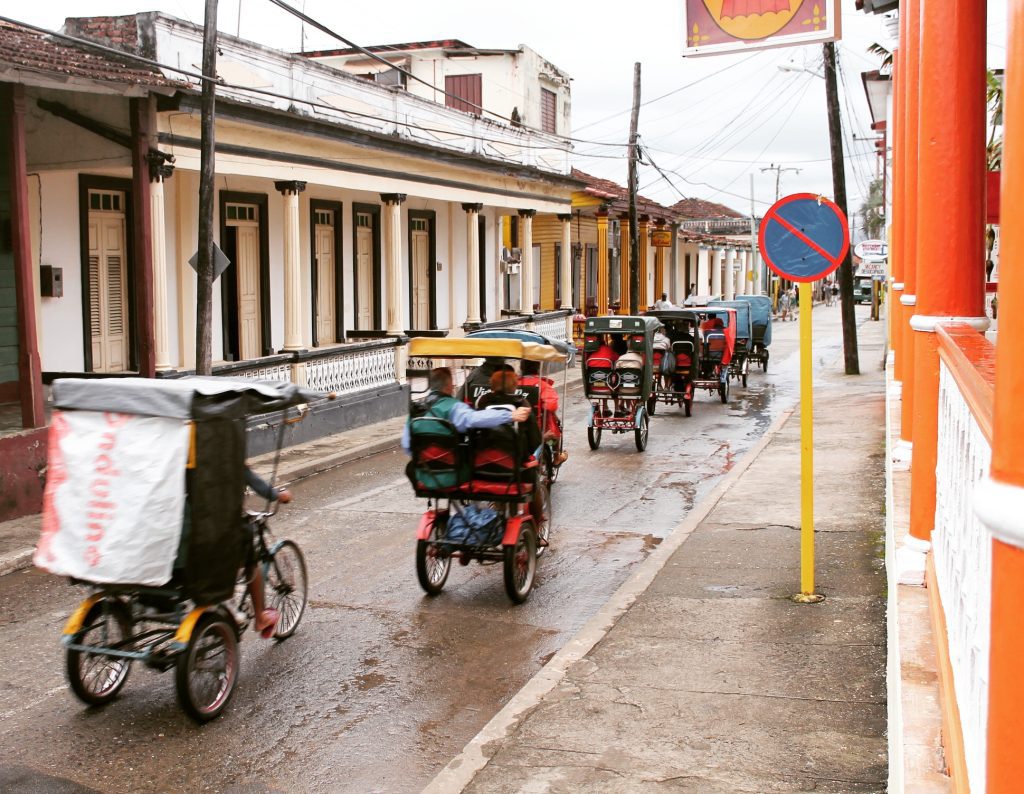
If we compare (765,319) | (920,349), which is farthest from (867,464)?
(765,319)

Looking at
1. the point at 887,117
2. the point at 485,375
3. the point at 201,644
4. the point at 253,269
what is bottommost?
the point at 201,644

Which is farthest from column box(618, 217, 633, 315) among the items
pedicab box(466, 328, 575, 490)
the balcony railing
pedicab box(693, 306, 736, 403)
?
the balcony railing

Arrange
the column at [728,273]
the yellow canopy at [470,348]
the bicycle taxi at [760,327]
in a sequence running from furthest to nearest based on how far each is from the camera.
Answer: the column at [728,273]
the bicycle taxi at [760,327]
the yellow canopy at [470,348]

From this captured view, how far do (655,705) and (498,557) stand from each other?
2906 millimetres

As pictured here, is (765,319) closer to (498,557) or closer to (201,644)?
(498,557)

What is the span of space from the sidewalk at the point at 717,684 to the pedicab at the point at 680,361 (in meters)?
9.39

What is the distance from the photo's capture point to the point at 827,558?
9.36 meters

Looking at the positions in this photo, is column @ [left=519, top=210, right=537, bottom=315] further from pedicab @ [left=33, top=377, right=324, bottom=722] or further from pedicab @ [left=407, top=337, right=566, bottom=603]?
pedicab @ [left=33, top=377, right=324, bottom=722]

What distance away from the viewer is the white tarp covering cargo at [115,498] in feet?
20.3

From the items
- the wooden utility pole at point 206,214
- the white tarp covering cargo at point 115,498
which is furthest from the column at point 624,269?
the white tarp covering cargo at point 115,498

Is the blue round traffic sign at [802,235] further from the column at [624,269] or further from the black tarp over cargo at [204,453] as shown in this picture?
the column at [624,269]

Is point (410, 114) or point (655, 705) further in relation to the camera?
→ point (410, 114)

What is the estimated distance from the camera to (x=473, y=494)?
8.90 m

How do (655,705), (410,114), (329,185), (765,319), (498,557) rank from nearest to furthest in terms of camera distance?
1. (655,705)
2. (498,557)
3. (329,185)
4. (410,114)
5. (765,319)
